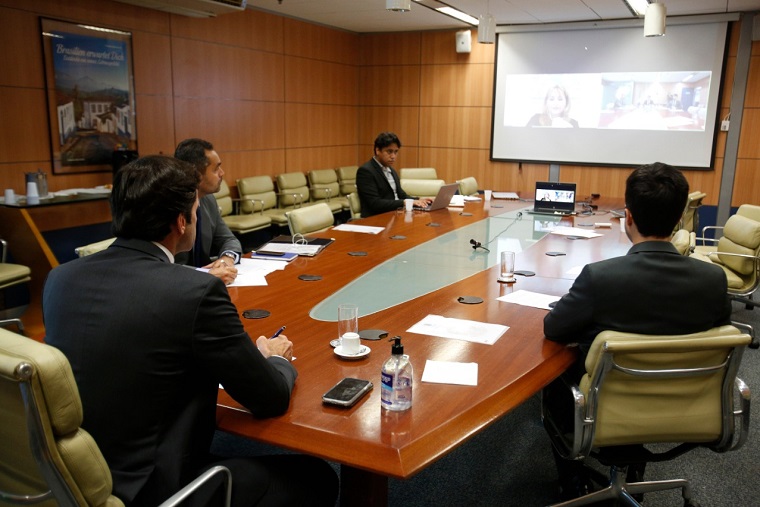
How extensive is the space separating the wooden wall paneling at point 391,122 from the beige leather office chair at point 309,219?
16.1ft

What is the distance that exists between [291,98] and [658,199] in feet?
22.1

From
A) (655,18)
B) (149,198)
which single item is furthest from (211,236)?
(655,18)

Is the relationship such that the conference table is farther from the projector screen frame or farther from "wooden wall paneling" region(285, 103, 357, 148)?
"wooden wall paneling" region(285, 103, 357, 148)

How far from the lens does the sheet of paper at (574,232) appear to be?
438cm

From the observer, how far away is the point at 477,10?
739 cm

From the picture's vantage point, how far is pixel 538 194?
5645mm

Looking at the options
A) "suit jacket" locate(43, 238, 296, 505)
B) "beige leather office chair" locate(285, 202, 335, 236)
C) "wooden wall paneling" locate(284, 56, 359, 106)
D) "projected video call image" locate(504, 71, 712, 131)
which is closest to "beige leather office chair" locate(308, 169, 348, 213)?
"wooden wall paneling" locate(284, 56, 359, 106)

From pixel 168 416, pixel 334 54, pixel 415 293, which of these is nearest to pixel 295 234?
pixel 415 293

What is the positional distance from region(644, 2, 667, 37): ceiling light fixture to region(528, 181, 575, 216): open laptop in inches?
69.4

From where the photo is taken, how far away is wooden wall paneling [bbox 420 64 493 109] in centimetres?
878

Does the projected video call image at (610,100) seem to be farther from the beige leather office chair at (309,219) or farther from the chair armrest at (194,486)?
the chair armrest at (194,486)

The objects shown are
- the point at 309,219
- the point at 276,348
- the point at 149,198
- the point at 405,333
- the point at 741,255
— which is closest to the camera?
the point at 149,198

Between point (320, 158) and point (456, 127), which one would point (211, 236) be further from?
point (456, 127)

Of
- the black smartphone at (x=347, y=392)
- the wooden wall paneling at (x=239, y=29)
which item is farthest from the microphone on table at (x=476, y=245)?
the wooden wall paneling at (x=239, y=29)
